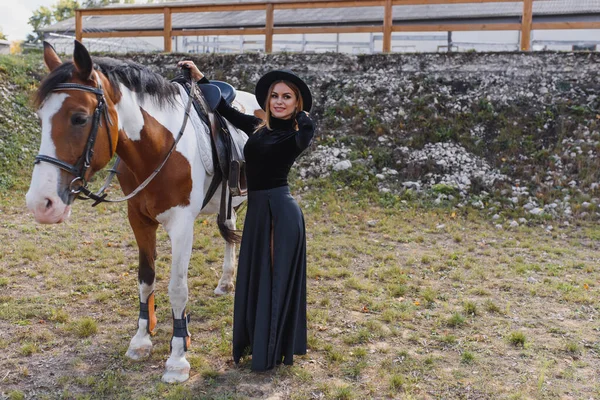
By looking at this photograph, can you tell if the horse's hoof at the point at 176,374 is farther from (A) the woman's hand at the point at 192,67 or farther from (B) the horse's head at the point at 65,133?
(A) the woman's hand at the point at 192,67

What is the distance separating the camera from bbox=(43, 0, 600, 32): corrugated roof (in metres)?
17.0

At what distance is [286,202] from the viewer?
3.33 metres

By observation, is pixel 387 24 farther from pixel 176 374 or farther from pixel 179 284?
pixel 176 374

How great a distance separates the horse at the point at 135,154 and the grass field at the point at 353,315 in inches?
18.6

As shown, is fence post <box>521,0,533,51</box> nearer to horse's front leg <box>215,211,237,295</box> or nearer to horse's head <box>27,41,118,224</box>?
horse's front leg <box>215,211,237,295</box>

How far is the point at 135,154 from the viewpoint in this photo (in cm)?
316

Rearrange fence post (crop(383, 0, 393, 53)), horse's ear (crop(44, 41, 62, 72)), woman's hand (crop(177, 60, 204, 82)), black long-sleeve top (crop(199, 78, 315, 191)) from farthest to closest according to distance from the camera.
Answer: fence post (crop(383, 0, 393, 53)), woman's hand (crop(177, 60, 204, 82)), black long-sleeve top (crop(199, 78, 315, 191)), horse's ear (crop(44, 41, 62, 72))

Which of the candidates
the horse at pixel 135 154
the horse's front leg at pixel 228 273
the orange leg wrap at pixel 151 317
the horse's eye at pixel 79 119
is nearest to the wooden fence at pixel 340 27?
the horse's front leg at pixel 228 273

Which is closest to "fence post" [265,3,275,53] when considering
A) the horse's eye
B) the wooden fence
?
the wooden fence

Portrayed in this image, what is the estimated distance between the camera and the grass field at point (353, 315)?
3287 millimetres

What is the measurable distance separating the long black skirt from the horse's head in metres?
1.16

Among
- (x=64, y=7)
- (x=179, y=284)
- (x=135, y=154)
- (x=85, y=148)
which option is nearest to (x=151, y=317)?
(x=179, y=284)

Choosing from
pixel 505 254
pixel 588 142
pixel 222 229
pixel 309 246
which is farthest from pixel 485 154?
pixel 222 229

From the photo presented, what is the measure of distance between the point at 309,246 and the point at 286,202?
11.0 ft
